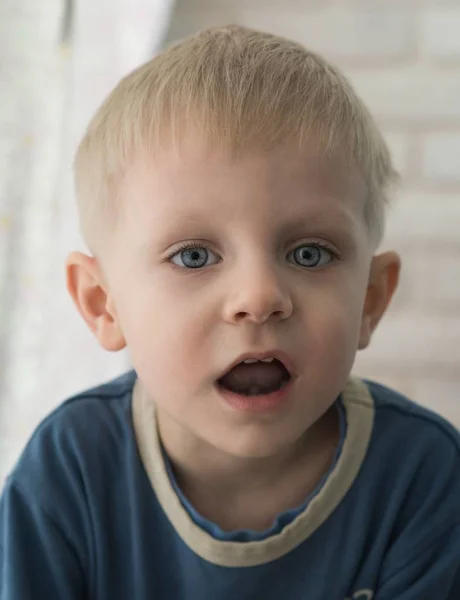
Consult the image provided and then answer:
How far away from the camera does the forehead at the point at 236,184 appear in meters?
0.67

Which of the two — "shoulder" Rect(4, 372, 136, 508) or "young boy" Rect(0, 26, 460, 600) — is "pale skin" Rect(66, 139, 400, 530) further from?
"shoulder" Rect(4, 372, 136, 508)

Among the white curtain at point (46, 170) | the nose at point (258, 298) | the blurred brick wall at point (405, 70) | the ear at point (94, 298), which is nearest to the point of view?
the nose at point (258, 298)

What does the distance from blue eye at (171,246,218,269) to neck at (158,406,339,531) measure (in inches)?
9.2

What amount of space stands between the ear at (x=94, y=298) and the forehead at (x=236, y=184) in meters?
0.13

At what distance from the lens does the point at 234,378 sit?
71 centimetres

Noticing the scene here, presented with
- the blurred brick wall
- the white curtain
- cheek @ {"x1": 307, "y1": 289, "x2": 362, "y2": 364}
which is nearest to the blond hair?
cheek @ {"x1": 307, "y1": 289, "x2": 362, "y2": 364}

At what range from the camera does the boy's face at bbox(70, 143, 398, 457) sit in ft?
2.20

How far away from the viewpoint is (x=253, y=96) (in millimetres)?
702

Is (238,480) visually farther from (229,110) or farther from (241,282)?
(229,110)

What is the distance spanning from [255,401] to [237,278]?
12 centimetres

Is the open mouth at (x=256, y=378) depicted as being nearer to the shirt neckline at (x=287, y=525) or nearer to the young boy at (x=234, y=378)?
the young boy at (x=234, y=378)

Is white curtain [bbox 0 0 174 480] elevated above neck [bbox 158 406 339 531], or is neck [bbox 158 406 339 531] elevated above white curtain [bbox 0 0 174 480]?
white curtain [bbox 0 0 174 480]

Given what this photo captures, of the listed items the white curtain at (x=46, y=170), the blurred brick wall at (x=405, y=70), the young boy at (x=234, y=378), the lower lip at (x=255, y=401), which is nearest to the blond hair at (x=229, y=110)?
the young boy at (x=234, y=378)

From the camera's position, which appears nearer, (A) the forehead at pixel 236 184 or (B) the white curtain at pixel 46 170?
(A) the forehead at pixel 236 184
